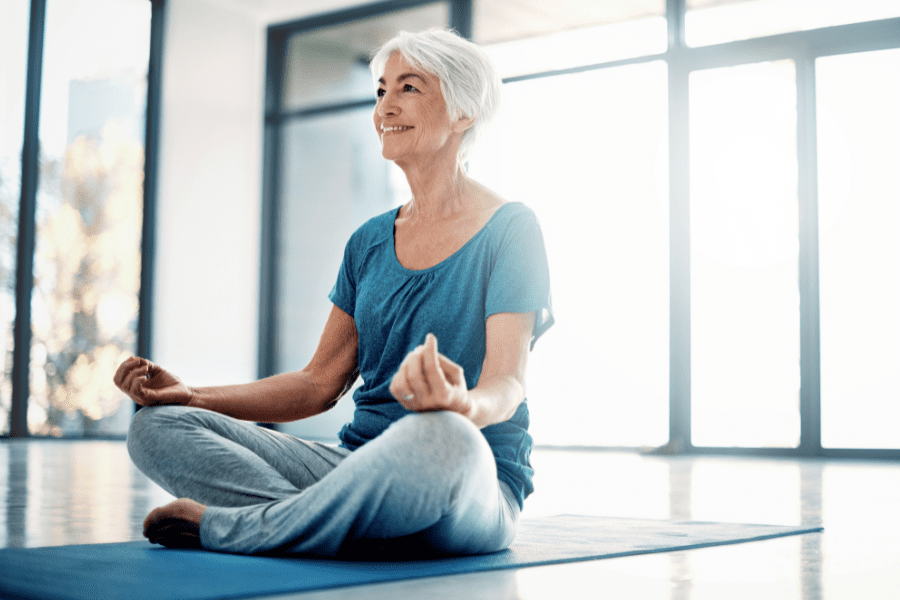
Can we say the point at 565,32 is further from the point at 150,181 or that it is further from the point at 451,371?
the point at 451,371

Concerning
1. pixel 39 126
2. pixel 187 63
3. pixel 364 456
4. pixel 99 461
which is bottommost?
pixel 99 461

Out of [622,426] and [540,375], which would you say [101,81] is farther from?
[622,426]

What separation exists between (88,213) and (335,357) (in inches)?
185

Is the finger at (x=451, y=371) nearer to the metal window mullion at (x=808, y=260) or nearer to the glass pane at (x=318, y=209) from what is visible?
the metal window mullion at (x=808, y=260)

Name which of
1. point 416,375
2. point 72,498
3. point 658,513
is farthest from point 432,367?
point 72,498

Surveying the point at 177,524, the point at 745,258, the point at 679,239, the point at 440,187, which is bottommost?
the point at 177,524

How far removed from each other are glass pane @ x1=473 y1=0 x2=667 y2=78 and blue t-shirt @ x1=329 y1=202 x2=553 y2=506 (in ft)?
14.5

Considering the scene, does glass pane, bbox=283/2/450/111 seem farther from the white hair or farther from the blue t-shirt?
the blue t-shirt

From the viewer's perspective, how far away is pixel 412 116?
5.17ft

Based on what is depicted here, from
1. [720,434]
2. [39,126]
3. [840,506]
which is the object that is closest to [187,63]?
[39,126]

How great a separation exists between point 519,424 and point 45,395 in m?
4.89

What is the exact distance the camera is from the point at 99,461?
A: 4.09 meters

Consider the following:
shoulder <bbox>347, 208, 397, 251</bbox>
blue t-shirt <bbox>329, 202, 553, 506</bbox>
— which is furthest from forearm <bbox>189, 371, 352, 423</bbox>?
shoulder <bbox>347, 208, 397, 251</bbox>

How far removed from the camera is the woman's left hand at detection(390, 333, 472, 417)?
3.67ft
